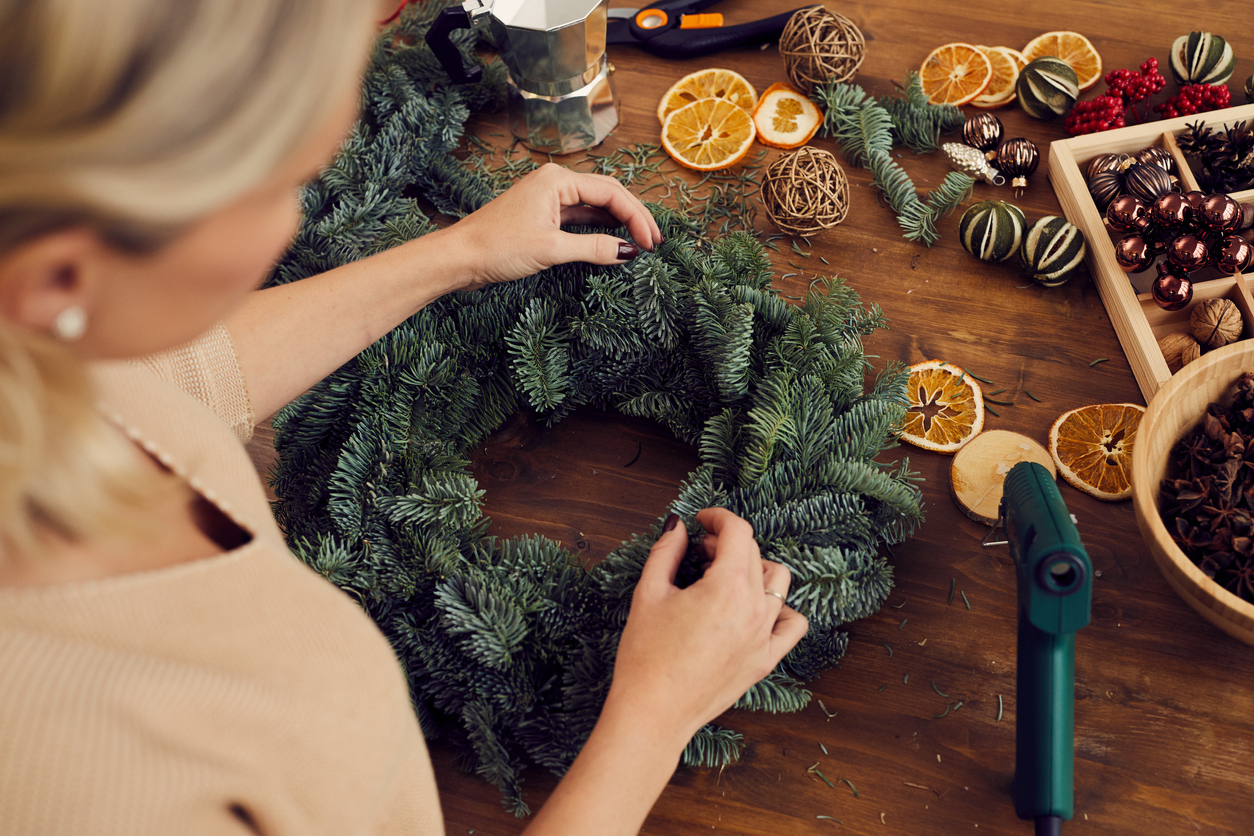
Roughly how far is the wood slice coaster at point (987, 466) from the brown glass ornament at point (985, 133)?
428 mm

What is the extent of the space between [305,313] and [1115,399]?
96cm

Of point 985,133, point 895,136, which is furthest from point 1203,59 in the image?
point 895,136

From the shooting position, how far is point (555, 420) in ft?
3.49

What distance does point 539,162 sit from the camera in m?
1.28

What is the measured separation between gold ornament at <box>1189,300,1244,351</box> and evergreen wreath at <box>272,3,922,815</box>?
1.22 feet

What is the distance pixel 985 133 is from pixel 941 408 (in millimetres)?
430

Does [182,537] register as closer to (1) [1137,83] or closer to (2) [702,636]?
(2) [702,636]

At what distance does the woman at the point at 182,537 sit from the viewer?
38cm

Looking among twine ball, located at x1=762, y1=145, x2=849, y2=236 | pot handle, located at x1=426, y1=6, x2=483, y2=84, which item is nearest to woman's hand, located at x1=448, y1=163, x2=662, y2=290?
twine ball, located at x1=762, y1=145, x2=849, y2=236

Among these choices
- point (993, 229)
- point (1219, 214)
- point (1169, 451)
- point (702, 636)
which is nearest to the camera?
point (702, 636)

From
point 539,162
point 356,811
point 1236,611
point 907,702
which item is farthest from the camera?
point 539,162

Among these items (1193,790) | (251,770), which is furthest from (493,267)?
(1193,790)

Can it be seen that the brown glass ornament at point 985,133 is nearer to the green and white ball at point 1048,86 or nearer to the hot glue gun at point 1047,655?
the green and white ball at point 1048,86

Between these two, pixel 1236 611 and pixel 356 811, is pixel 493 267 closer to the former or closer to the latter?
pixel 356 811
